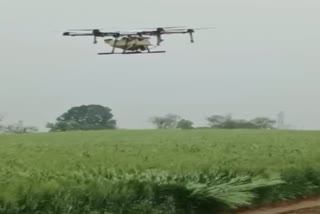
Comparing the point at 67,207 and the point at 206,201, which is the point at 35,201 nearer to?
the point at 67,207

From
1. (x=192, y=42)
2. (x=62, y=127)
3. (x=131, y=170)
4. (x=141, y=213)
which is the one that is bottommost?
(x=141, y=213)

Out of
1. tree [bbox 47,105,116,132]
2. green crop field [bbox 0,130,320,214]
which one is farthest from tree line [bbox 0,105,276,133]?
green crop field [bbox 0,130,320,214]

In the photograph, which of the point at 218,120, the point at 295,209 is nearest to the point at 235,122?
the point at 218,120

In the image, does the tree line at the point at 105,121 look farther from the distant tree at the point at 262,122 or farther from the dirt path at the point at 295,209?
the dirt path at the point at 295,209

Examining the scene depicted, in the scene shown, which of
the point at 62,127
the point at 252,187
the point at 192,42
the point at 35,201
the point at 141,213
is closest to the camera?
the point at 35,201

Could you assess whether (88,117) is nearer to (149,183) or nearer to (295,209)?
(295,209)

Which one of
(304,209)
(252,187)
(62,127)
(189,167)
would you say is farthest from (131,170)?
(62,127)

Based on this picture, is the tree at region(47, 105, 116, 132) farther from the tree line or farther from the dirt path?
the dirt path
